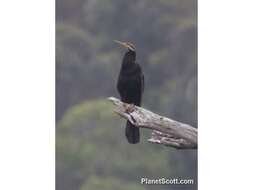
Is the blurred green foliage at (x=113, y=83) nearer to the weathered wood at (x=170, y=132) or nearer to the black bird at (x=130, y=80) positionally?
the black bird at (x=130, y=80)

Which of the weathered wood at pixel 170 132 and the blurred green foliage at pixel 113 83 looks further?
the blurred green foliage at pixel 113 83

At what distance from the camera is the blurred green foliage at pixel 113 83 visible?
60.0ft

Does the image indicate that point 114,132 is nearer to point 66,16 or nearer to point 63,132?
point 63,132

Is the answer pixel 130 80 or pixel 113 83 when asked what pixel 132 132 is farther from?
pixel 113 83

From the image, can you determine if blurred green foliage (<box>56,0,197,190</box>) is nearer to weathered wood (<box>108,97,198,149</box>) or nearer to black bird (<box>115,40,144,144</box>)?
black bird (<box>115,40,144,144</box>)

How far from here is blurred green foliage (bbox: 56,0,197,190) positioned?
1830cm

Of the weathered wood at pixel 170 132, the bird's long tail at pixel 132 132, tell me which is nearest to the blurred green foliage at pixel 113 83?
the bird's long tail at pixel 132 132

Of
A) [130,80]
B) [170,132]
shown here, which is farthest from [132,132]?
[170,132]

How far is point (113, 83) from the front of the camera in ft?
62.5

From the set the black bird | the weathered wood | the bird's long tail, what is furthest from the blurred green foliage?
the weathered wood

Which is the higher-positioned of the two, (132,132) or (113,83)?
(113,83)

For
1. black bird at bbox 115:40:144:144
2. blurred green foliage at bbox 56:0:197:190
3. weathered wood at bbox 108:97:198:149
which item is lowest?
weathered wood at bbox 108:97:198:149

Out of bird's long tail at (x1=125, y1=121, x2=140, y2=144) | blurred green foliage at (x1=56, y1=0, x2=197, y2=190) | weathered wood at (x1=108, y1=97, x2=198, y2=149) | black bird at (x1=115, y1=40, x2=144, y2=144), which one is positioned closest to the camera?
weathered wood at (x1=108, y1=97, x2=198, y2=149)
